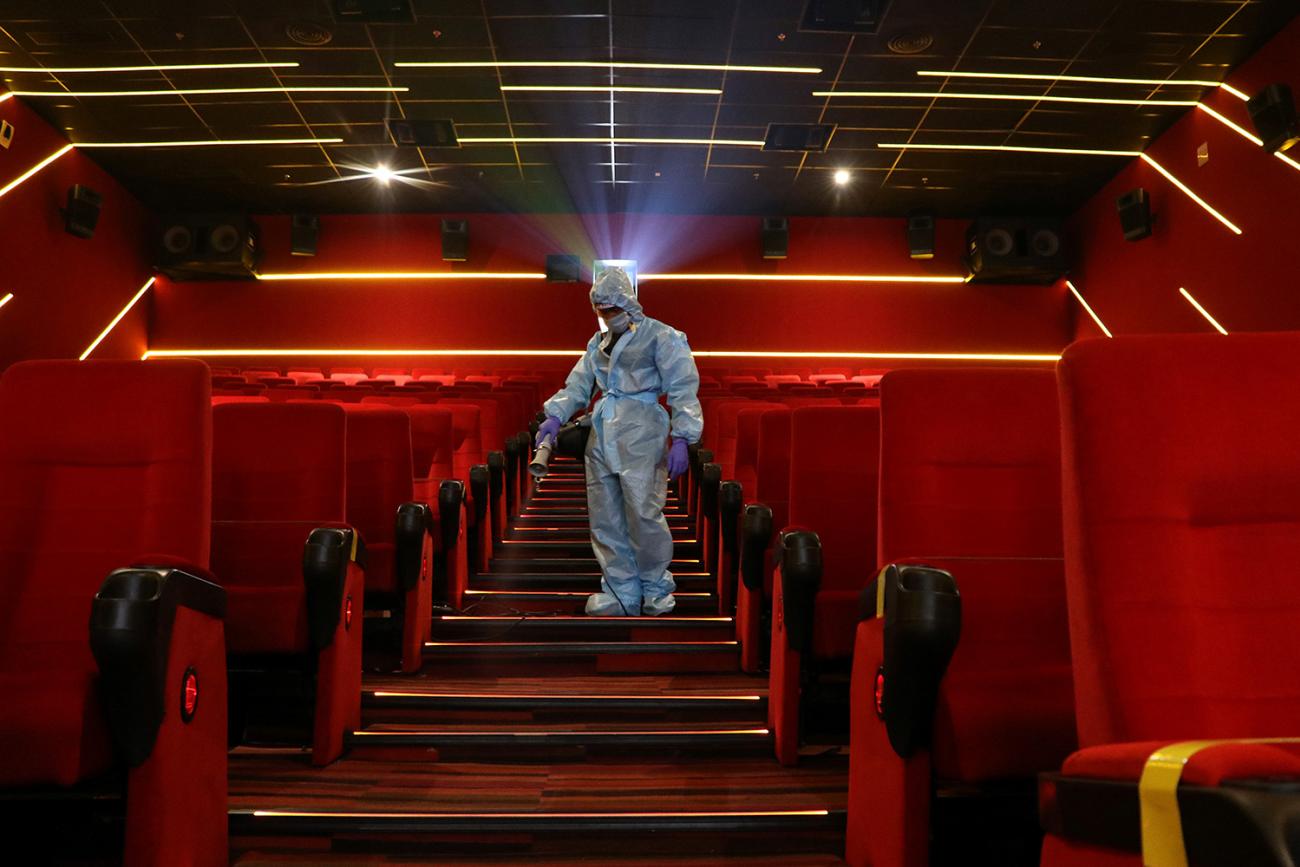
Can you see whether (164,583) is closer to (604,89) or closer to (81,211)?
(604,89)

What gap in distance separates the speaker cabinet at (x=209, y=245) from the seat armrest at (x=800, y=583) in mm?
4531

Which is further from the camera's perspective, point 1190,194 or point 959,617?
point 1190,194

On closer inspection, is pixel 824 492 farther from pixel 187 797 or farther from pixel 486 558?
pixel 486 558

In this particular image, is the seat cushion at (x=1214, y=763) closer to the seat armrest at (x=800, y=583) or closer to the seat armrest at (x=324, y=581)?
the seat armrest at (x=800, y=583)

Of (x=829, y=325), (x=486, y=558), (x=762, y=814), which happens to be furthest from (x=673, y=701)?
(x=829, y=325)

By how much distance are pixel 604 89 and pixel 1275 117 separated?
2.34 m

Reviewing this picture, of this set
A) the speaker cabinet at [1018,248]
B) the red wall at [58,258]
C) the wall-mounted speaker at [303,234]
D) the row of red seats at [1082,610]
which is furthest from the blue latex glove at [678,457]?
the wall-mounted speaker at [303,234]

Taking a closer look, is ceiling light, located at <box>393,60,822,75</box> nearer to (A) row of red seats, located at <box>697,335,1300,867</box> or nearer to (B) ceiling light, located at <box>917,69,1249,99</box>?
(B) ceiling light, located at <box>917,69,1249,99</box>

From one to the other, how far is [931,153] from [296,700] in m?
3.78

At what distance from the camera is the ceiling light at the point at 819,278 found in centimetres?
505

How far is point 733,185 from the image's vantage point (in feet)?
15.0

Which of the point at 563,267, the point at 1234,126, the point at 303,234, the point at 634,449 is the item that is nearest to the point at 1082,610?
the point at 634,449

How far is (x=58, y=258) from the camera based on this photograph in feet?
13.2

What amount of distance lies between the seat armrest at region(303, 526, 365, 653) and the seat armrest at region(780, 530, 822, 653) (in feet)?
1.76
